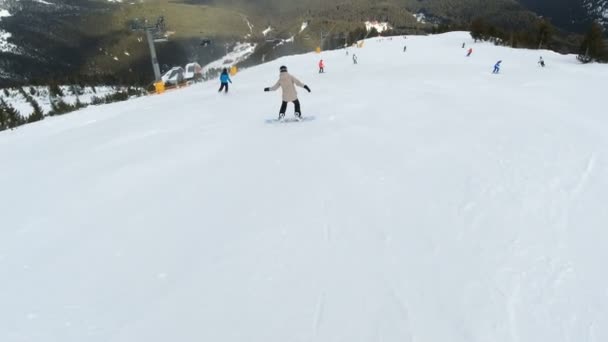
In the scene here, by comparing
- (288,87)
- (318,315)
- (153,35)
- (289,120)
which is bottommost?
(318,315)

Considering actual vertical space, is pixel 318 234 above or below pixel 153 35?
below

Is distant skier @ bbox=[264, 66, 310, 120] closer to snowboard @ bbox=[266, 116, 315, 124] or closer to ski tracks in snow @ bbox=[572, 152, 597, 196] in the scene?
snowboard @ bbox=[266, 116, 315, 124]

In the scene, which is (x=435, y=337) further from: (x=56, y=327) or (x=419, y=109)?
(x=419, y=109)

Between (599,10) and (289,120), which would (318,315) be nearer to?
(289,120)

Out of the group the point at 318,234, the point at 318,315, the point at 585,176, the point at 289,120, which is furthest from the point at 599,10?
the point at 318,315

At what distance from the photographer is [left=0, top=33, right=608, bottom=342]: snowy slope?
3.46 meters

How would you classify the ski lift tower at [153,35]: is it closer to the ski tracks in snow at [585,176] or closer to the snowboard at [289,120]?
Result: the snowboard at [289,120]

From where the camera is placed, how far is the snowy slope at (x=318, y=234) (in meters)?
3.46

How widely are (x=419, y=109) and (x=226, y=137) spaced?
5216mm

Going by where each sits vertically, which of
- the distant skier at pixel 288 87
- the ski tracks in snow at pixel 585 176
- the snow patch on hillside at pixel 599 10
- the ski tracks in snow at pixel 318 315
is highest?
the snow patch on hillside at pixel 599 10

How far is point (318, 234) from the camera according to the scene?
4.63 meters

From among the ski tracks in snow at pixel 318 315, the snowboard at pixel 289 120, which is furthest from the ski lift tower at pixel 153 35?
the ski tracks in snow at pixel 318 315

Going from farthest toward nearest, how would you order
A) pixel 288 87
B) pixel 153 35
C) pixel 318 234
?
1. pixel 153 35
2. pixel 288 87
3. pixel 318 234

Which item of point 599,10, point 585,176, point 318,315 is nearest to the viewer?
point 318,315
